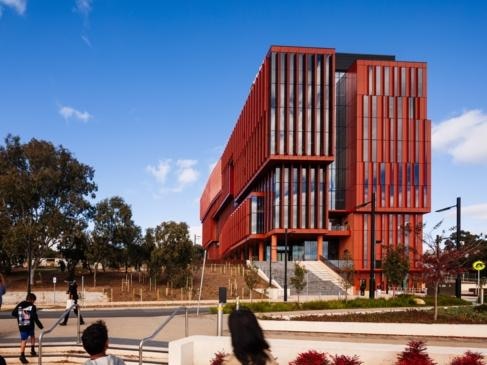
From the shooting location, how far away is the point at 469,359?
9.33 meters

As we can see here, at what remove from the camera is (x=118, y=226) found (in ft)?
176

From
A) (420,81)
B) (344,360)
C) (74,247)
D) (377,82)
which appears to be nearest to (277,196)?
(377,82)

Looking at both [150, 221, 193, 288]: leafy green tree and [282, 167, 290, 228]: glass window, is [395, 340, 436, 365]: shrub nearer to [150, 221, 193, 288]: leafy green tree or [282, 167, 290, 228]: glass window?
[150, 221, 193, 288]: leafy green tree

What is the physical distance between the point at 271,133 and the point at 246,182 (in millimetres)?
18351

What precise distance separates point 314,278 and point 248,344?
53.4 metres

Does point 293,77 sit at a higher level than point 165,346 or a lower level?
higher

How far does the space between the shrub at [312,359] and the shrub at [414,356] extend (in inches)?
46.4

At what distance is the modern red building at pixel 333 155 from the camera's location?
221 ft

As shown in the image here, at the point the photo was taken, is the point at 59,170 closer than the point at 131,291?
No

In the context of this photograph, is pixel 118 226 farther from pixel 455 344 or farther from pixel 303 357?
pixel 303 357

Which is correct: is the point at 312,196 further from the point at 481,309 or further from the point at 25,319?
the point at 25,319

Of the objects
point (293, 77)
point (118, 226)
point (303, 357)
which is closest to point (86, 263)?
point (118, 226)

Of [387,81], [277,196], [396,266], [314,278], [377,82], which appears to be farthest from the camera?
[377,82]

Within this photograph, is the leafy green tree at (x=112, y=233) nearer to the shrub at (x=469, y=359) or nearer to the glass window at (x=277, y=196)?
the glass window at (x=277, y=196)
